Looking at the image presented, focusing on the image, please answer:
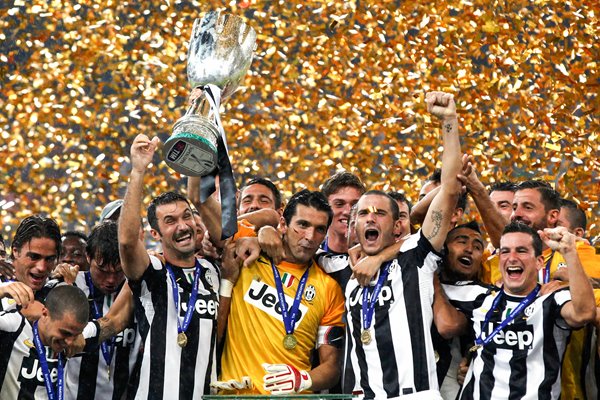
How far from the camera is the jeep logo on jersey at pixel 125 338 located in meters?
4.52

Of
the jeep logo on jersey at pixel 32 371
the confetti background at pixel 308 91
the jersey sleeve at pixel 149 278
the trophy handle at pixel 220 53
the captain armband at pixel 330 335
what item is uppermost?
the confetti background at pixel 308 91

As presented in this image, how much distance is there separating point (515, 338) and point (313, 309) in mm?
823

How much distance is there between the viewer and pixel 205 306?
427cm

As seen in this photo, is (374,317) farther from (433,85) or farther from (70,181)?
(70,181)

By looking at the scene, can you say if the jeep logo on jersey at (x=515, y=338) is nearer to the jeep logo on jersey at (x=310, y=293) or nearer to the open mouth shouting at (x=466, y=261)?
the open mouth shouting at (x=466, y=261)

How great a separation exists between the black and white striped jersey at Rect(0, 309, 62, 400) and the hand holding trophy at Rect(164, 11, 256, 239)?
868mm

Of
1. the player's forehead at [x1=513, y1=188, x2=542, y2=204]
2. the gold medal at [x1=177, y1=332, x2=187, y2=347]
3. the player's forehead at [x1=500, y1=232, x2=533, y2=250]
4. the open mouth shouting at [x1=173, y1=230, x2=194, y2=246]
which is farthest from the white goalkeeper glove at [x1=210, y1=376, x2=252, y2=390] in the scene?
the player's forehead at [x1=513, y1=188, x2=542, y2=204]

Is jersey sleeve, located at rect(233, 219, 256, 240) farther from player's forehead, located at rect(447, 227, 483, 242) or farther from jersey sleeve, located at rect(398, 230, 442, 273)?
player's forehead, located at rect(447, 227, 483, 242)

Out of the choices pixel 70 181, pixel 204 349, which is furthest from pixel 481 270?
pixel 70 181

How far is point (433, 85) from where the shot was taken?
7738mm

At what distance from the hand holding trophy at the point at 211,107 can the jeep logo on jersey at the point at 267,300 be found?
1.09ft

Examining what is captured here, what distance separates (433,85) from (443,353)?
374cm

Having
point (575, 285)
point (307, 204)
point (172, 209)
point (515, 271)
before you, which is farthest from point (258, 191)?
point (575, 285)

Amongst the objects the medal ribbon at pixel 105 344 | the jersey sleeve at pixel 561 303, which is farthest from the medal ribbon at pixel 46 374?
the jersey sleeve at pixel 561 303
